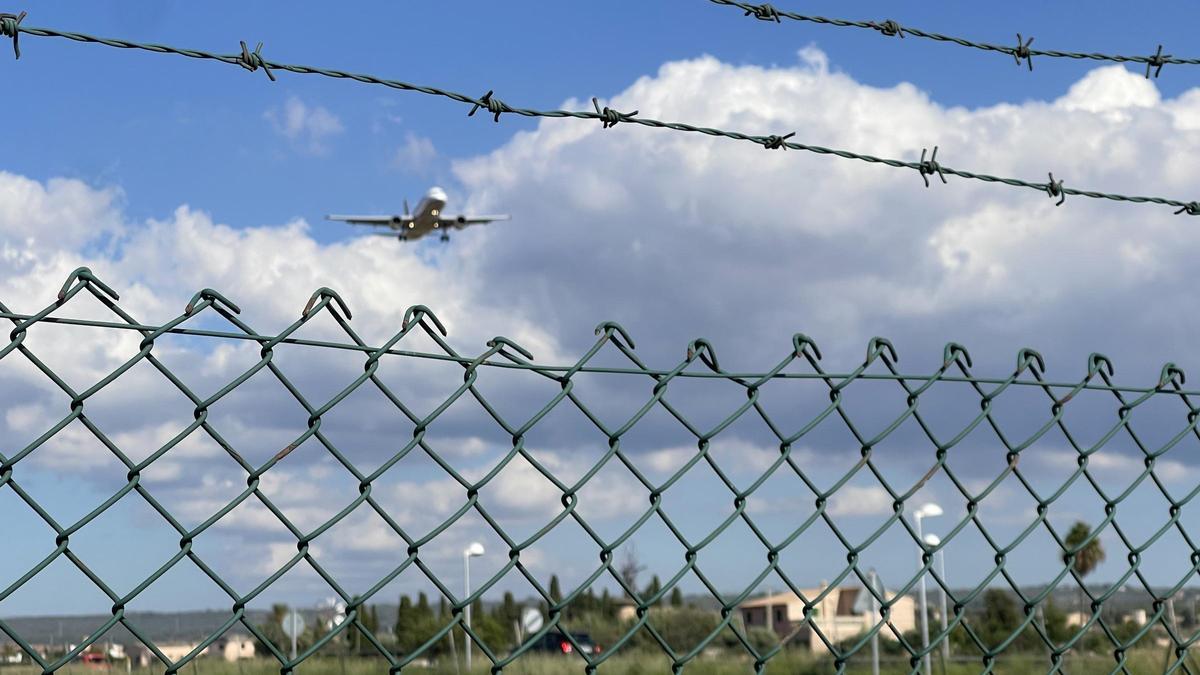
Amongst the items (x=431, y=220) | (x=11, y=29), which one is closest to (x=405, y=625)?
(x=11, y=29)

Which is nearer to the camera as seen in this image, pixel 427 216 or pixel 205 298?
pixel 205 298

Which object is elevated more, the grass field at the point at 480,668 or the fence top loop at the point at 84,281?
the fence top loop at the point at 84,281

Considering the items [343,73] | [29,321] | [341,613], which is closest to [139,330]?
[29,321]

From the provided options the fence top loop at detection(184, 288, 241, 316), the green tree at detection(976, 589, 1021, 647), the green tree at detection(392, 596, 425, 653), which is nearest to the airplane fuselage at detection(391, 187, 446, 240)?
the green tree at detection(976, 589, 1021, 647)

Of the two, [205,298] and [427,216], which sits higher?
[427,216]

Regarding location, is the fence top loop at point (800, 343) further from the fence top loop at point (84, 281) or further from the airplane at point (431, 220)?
the airplane at point (431, 220)

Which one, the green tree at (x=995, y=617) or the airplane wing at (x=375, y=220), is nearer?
the green tree at (x=995, y=617)

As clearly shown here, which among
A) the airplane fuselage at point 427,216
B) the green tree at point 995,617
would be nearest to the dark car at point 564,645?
the green tree at point 995,617

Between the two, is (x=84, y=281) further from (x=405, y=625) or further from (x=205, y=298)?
(x=405, y=625)

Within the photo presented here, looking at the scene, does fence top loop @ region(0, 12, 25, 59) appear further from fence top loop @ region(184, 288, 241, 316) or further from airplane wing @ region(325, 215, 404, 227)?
airplane wing @ region(325, 215, 404, 227)

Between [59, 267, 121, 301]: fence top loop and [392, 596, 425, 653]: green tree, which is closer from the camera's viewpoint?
[59, 267, 121, 301]: fence top loop

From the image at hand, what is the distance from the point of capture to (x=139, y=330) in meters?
2.07

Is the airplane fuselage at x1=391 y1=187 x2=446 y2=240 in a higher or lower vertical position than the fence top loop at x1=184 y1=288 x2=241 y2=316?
higher

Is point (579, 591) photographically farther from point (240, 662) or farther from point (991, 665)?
point (991, 665)
